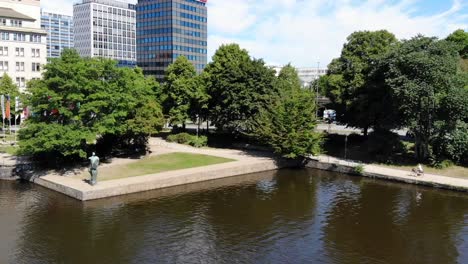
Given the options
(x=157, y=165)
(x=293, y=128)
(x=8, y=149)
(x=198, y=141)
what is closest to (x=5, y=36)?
(x=8, y=149)

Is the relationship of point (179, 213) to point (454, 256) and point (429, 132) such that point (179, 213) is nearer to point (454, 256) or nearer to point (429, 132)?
point (454, 256)

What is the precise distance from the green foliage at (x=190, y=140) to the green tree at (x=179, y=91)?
8.00ft

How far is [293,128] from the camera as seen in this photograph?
1922 inches

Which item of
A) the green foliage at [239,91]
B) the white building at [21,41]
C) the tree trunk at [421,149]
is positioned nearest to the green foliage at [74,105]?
the green foliage at [239,91]

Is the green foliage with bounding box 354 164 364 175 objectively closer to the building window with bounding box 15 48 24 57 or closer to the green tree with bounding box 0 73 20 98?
the green tree with bounding box 0 73 20 98

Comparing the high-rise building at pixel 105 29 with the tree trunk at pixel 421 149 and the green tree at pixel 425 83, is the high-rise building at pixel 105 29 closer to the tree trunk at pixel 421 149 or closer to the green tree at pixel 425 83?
the green tree at pixel 425 83

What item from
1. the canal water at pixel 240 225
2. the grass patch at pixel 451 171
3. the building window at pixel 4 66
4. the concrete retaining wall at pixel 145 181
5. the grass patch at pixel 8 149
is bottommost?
the canal water at pixel 240 225

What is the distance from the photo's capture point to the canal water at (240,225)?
24.2 m

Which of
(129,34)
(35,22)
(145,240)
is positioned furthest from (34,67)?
(129,34)

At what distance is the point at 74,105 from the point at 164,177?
11.2 metres

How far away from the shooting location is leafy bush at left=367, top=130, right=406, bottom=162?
164 feet

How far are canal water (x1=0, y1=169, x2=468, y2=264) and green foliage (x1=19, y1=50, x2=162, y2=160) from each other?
15.5 ft

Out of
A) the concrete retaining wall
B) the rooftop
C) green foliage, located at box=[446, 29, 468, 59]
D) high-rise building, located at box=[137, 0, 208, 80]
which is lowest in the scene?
the concrete retaining wall

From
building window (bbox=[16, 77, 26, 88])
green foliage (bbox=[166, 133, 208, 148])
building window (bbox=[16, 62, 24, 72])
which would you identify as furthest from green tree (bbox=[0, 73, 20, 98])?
green foliage (bbox=[166, 133, 208, 148])
